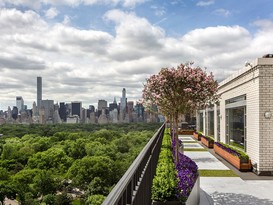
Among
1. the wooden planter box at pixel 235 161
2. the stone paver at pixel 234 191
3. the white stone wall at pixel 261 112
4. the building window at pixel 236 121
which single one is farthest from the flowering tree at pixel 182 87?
the building window at pixel 236 121

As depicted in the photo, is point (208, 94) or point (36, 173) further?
point (36, 173)

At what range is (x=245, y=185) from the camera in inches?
540

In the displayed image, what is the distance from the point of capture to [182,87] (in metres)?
11.3

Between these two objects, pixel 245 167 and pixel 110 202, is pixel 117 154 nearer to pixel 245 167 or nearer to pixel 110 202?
pixel 245 167

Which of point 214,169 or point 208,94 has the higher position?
point 208,94

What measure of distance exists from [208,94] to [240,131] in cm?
1016

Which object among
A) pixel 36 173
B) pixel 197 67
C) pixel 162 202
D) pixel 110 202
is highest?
pixel 197 67

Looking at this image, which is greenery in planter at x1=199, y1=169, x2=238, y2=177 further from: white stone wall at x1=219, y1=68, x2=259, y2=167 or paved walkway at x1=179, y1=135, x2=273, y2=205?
white stone wall at x1=219, y1=68, x2=259, y2=167

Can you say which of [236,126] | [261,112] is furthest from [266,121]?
[236,126]

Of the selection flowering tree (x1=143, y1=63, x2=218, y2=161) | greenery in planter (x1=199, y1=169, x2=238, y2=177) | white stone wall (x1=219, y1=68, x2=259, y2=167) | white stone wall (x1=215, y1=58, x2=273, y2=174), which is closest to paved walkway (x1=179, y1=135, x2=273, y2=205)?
greenery in planter (x1=199, y1=169, x2=238, y2=177)

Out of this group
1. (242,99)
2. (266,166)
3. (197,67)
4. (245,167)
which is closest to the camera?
(197,67)

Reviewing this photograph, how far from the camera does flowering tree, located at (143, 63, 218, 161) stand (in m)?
11.0

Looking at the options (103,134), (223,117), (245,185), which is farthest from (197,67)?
(103,134)

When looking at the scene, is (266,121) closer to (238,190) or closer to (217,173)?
(217,173)
